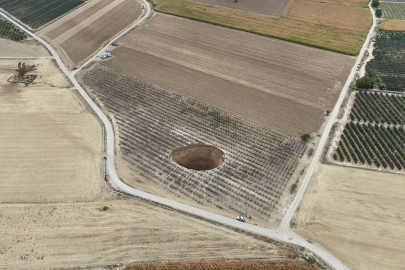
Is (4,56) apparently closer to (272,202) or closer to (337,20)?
(272,202)

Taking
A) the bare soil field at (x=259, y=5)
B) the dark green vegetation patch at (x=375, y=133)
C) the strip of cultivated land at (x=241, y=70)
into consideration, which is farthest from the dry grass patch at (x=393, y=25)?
the dark green vegetation patch at (x=375, y=133)

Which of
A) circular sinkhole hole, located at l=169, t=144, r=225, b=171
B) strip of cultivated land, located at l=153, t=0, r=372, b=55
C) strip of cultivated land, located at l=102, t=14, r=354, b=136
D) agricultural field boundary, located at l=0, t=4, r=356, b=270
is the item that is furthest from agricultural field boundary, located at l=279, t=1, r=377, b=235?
circular sinkhole hole, located at l=169, t=144, r=225, b=171

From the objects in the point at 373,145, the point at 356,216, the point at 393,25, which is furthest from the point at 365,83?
the point at 393,25

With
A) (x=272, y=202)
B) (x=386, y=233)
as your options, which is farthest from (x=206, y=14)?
(x=386, y=233)

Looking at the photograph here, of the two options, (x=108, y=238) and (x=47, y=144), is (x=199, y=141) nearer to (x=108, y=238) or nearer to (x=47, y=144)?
(x=108, y=238)

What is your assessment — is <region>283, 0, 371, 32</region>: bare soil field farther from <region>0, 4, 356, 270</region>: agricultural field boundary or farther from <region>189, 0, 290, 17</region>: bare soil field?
<region>0, 4, 356, 270</region>: agricultural field boundary

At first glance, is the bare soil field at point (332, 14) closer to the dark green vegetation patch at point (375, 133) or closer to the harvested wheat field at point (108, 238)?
the dark green vegetation patch at point (375, 133)
